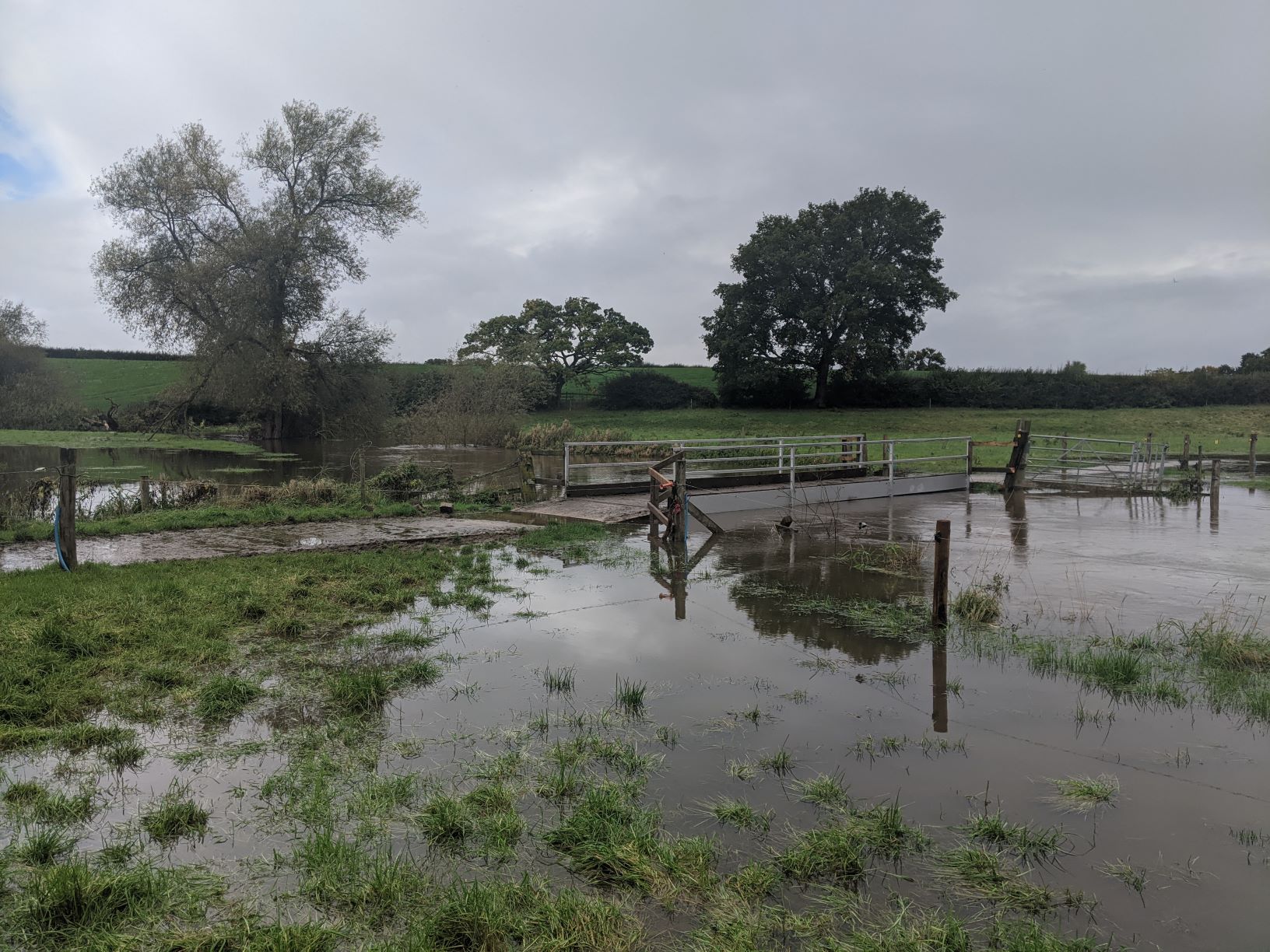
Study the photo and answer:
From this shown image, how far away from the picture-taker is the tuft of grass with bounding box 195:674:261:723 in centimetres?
538

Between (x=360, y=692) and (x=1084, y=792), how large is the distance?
4426mm

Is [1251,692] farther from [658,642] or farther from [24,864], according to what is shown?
[24,864]

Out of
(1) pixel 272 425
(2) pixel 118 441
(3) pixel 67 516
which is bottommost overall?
(3) pixel 67 516

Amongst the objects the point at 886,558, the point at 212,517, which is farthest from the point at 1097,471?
the point at 212,517

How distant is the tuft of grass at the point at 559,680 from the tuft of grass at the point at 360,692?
111 cm

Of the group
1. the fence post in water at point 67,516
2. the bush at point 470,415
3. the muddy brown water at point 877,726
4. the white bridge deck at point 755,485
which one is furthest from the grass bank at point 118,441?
the muddy brown water at point 877,726

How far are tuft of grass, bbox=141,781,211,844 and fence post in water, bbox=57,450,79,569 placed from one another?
21.3 feet

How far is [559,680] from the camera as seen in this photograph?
20.2ft

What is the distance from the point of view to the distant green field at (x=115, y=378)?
54.3 meters

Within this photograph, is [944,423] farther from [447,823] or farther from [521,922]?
[521,922]

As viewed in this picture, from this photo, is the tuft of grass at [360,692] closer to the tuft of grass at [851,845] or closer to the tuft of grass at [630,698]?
the tuft of grass at [630,698]

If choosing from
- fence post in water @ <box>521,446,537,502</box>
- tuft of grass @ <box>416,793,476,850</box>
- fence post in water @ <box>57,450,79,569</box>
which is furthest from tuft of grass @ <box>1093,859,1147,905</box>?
fence post in water @ <box>521,446,537,502</box>

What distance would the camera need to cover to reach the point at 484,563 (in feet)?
34.9

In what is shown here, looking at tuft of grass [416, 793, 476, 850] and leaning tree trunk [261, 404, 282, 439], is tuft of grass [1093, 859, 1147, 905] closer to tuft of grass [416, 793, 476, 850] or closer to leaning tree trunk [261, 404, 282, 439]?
tuft of grass [416, 793, 476, 850]
